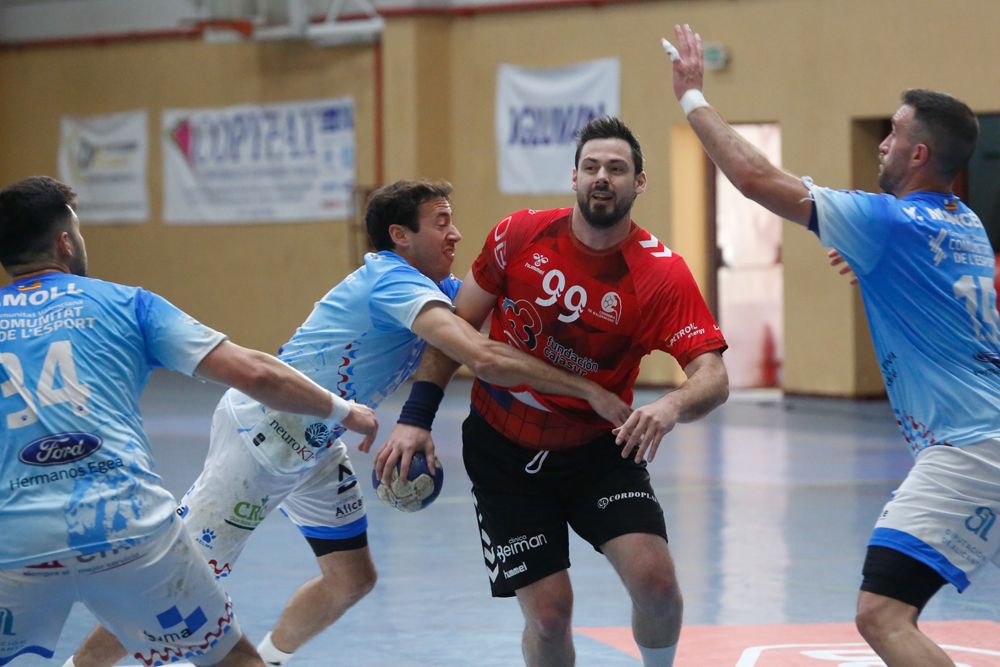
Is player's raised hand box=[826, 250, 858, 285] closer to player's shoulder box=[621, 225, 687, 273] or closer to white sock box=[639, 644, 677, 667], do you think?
player's shoulder box=[621, 225, 687, 273]

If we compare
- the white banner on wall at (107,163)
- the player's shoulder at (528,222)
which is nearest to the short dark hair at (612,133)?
the player's shoulder at (528,222)

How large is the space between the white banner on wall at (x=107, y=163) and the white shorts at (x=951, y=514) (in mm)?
20227

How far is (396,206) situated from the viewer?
20.3 ft

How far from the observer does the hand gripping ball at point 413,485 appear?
559 centimetres

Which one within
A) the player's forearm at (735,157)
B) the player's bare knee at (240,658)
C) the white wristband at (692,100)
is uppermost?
the white wristband at (692,100)

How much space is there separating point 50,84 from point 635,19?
10164mm

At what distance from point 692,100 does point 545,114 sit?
14840mm

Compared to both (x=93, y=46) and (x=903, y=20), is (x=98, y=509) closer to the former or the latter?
(x=903, y=20)

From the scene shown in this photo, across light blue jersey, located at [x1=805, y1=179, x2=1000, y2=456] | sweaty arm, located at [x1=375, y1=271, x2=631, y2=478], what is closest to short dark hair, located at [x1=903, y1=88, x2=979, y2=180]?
light blue jersey, located at [x1=805, y1=179, x2=1000, y2=456]

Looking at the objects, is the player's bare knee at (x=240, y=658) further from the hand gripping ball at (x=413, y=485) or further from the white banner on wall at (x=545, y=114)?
the white banner on wall at (x=545, y=114)

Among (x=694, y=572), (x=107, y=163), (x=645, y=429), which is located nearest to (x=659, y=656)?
(x=645, y=429)

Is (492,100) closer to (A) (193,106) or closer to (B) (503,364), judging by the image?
(A) (193,106)

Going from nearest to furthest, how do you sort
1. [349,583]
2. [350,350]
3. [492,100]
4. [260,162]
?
[350,350], [349,583], [492,100], [260,162]

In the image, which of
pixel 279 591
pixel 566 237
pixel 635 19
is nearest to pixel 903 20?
pixel 635 19
